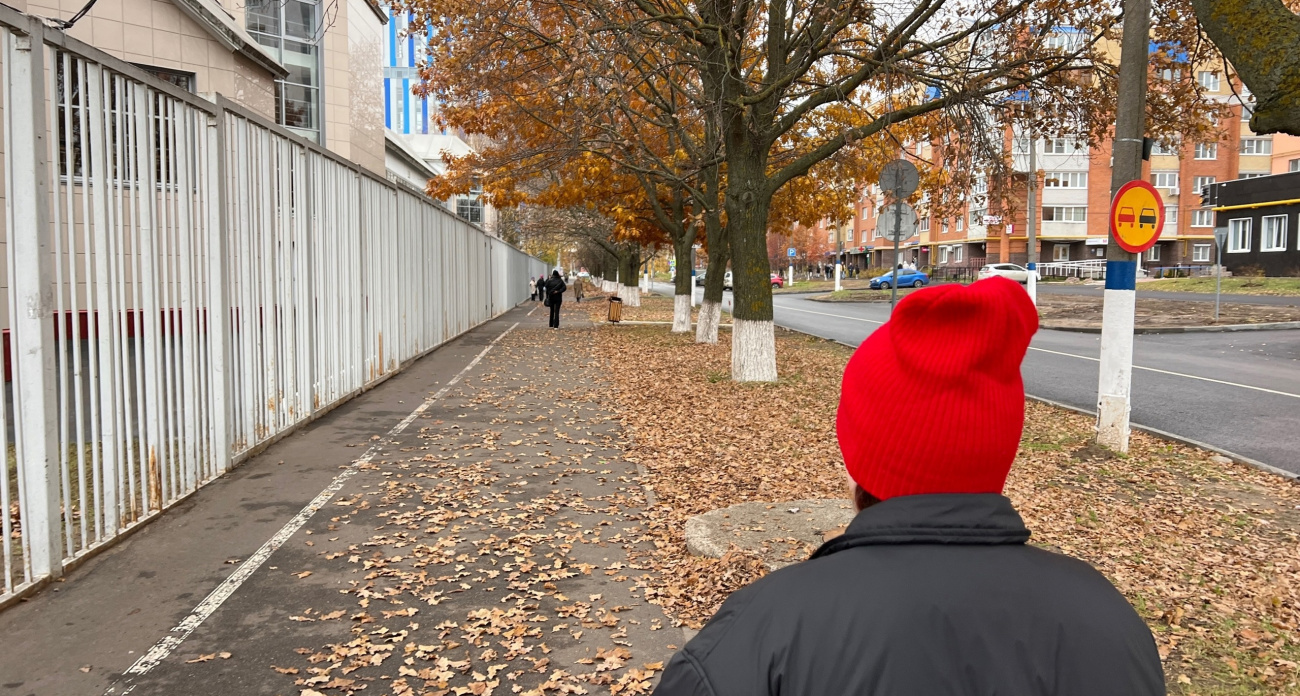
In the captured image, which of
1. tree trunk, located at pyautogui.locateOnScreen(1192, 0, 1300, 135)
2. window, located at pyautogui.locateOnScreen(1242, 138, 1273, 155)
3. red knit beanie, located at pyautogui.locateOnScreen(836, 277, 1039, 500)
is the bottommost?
red knit beanie, located at pyautogui.locateOnScreen(836, 277, 1039, 500)

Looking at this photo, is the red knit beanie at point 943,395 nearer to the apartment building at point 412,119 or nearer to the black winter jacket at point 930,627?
the black winter jacket at point 930,627

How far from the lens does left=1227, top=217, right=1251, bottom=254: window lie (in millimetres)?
43844

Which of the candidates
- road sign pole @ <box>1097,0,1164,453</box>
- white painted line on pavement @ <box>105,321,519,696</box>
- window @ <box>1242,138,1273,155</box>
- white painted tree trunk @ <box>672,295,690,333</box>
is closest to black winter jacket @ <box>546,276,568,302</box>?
white painted tree trunk @ <box>672,295,690,333</box>

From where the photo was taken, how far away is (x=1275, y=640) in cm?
433

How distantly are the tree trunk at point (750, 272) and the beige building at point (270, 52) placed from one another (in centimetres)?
625

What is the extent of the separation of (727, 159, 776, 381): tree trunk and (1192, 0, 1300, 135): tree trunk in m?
8.31

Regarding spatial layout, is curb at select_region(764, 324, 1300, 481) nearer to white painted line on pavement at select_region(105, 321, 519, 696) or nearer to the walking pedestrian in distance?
white painted line on pavement at select_region(105, 321, 519, 696)

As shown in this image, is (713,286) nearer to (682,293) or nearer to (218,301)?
(682,293)

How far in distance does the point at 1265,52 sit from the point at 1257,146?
74480mm

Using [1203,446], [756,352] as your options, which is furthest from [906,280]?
[1203,446]

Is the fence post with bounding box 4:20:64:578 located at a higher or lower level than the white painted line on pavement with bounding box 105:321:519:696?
higher

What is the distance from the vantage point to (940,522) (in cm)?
130

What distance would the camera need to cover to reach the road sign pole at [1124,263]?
8.27 meters

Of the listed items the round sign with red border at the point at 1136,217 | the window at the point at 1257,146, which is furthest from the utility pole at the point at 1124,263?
the window at the point at 1257,146
